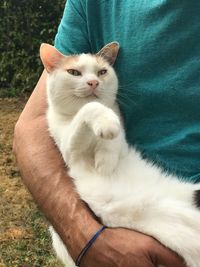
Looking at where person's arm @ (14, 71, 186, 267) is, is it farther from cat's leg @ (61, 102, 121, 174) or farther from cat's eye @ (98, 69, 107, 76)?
cat's eye @ (98, 69, 107, 76)

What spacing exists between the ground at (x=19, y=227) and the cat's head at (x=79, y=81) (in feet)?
2.96

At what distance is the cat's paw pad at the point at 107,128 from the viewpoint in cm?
116

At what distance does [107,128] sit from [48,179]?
0.29 meters

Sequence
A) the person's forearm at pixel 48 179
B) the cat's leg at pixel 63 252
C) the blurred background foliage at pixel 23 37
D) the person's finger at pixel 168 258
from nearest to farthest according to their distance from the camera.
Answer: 1. the person's finger at pixel 168 258
2. the person's forearm at pixel 48 179
3. the cat's leg at pixel 63 252
4. the blurred background foliage at pixel 23 37

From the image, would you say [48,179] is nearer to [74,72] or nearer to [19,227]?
[74,72]

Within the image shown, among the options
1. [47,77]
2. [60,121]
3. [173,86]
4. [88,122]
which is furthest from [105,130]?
[47,77]

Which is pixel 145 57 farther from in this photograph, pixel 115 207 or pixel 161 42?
pixel 115 207

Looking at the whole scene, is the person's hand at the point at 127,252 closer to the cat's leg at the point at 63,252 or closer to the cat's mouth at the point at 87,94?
the cat's leg at the point at 63,252

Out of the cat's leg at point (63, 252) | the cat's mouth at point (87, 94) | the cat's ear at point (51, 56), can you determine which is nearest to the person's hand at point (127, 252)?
the cat's leg at point (63, 252)

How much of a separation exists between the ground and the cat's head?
90cm

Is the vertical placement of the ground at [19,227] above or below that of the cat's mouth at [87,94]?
below

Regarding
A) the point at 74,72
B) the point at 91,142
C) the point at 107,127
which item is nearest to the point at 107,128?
the point at 107,127

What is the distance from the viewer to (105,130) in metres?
1.16

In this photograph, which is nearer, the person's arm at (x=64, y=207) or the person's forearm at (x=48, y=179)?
the person's arm at (x=64, y=207)
